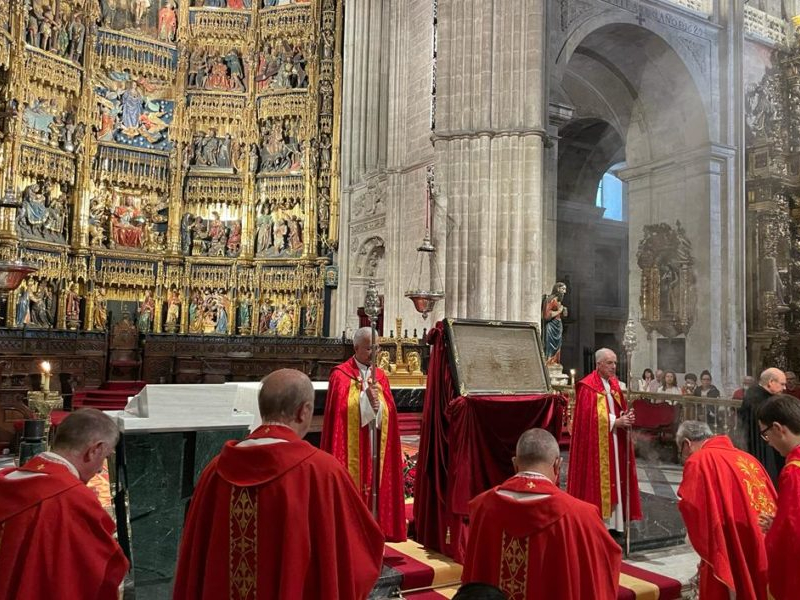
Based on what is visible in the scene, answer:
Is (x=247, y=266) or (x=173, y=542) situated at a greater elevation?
(x=247, y=266)

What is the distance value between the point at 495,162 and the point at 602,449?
326 inches

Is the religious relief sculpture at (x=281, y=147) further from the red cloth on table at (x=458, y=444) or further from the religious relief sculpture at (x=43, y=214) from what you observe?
the red cloth on table at (x=458, y=444)

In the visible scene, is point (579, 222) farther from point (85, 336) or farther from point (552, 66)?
point (85, 336)

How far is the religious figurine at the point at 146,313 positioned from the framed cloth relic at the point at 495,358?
1453 centimetres

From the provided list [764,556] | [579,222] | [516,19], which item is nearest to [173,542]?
[764,556]

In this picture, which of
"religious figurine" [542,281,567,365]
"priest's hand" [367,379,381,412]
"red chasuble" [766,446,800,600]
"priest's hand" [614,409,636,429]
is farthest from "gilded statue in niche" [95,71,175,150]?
"red chasuble" [766,446,800,600]

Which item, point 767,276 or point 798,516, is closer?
point 798,516

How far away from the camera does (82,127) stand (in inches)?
713

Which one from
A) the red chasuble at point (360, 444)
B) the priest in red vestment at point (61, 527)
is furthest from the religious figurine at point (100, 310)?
the priest in red vestment at point (61, 527)

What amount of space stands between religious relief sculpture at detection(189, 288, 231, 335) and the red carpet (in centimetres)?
1471

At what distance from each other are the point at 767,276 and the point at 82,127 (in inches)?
676

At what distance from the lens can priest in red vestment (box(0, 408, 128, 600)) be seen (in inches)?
96.3

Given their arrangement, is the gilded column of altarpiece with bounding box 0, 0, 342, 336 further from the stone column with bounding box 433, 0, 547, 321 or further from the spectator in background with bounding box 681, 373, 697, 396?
the spectator in background with bounding box 681, 373, 697, 396

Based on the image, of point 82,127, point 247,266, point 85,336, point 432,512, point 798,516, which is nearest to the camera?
point 798,516
